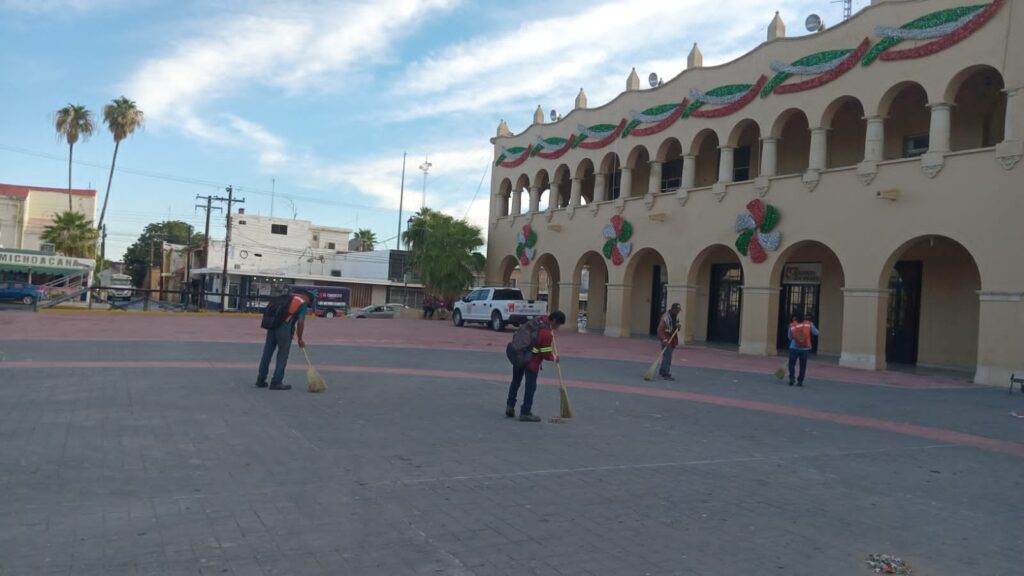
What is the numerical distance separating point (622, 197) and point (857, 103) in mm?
9787

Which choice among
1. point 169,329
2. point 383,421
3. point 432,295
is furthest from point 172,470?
point 432,295

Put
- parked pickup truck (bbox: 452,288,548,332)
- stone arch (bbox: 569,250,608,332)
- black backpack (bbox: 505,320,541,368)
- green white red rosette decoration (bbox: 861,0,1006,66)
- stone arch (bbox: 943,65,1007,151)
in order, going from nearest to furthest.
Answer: black backpack (bbox: 505,320,541,368) → green white red rosette decoration (bbox: 861,0,1006,66) → stone arch (bbox: 943,65,1007,151) → parked pickup truck (bbox: 452,288,548,332) → stone arch (bbox: 569,250,608,332)

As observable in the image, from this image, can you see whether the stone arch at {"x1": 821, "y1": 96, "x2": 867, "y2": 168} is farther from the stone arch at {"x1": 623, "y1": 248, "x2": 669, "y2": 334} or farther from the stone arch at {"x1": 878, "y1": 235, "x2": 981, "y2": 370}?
the stone arch at {"x1": 623, "y1": 248, "x2": 669, "y2": 334}

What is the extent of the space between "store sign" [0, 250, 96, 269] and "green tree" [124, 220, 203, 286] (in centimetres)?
4487

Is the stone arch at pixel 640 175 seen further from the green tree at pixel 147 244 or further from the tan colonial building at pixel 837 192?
the green tree at pixel 147 244

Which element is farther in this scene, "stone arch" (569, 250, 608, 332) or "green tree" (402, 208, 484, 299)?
"green tree" (402, 208, 484, 299)

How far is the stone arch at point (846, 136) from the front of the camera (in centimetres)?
2470

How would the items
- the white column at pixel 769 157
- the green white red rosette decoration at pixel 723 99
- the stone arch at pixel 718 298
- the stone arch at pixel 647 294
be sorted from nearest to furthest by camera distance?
the white column at pixel 769 157
the green white red rosette decoration at pixel 723 99
the stone arch at pixel 718 298
the stone arch at pixel 647 294

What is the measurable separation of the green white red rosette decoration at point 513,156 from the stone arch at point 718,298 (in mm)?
11919

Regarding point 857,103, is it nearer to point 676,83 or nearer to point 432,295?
point 676,83

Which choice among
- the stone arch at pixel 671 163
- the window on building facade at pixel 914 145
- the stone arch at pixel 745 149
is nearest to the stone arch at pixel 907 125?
the window on building facade at pixel 914 145

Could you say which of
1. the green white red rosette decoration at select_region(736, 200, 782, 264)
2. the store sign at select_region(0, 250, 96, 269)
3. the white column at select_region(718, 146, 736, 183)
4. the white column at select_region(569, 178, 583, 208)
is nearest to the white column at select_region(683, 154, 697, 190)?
the white column at select_region(718, 146, 736, 183)

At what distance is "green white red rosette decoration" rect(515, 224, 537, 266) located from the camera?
37.4 meters

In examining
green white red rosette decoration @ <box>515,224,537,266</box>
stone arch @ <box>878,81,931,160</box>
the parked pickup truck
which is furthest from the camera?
green white red rosette decoration @ <box>515,224,537,266</box>
